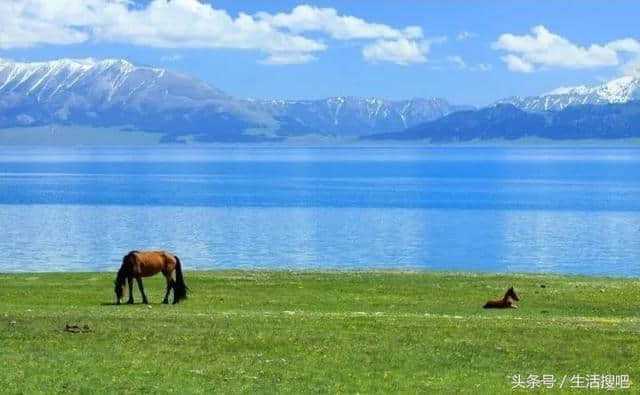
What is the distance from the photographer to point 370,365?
25047 millimetres

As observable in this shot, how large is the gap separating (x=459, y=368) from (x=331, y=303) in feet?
60.7

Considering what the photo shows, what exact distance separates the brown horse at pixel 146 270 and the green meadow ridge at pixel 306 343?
0.81 metres

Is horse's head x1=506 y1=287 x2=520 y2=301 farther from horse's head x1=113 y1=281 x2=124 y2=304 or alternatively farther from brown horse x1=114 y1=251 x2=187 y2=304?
horse's head x1=113 y1=281 x2=124 y2=304

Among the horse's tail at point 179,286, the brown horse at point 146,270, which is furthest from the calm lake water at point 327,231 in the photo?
the horse's tail at point 179,286

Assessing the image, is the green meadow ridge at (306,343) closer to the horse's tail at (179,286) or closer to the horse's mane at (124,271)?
the horse's tail at (179,286)

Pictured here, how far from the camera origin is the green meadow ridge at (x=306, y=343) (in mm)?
23047

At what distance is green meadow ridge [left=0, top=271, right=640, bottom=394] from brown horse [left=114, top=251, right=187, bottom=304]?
81cm

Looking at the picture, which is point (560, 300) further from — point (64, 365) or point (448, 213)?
point (448, 213)

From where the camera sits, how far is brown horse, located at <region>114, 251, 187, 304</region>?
1601 inches

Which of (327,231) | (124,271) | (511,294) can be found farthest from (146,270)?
(327,231)

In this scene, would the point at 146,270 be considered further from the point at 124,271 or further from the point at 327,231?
the point at 327,231

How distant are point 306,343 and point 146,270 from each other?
14.4 meters

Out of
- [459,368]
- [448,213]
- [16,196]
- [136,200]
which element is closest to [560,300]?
[459,368]

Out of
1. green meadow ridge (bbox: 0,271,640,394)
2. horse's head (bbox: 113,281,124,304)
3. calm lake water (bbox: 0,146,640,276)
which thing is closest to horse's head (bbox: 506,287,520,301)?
green meadow ridge (bbox: 0,271,640,394)
